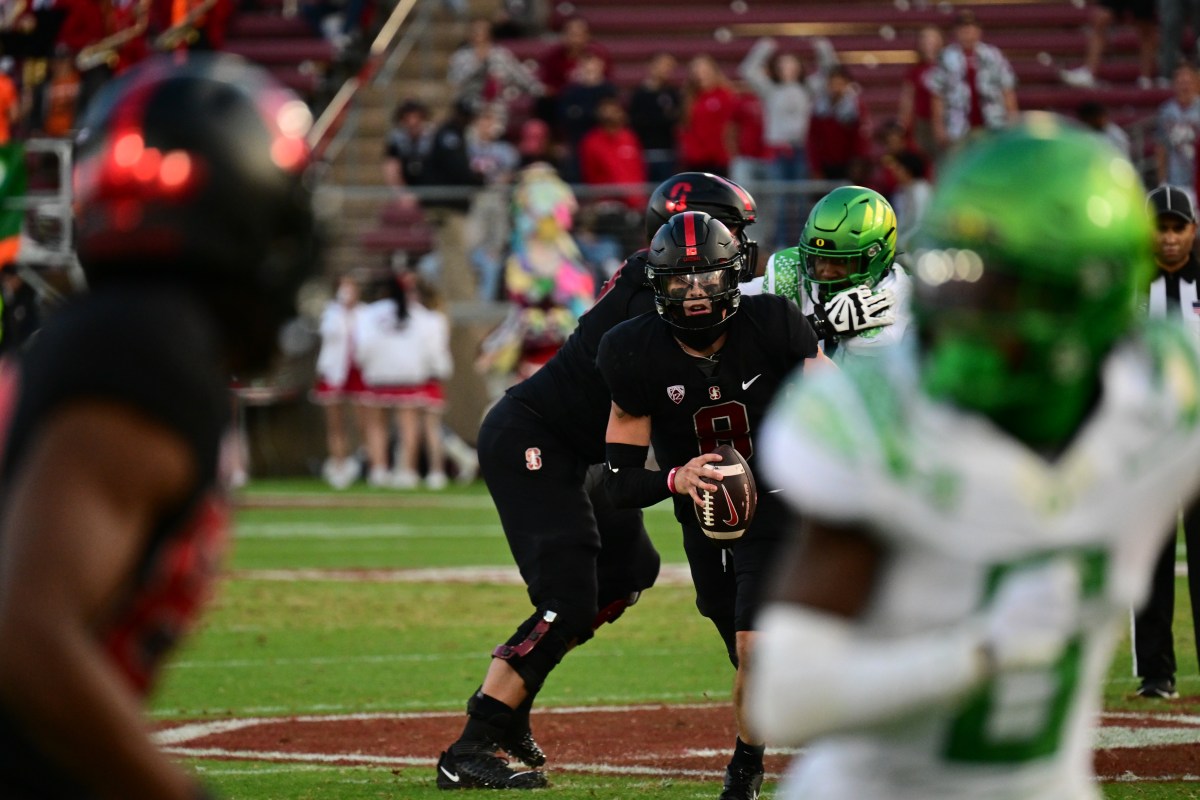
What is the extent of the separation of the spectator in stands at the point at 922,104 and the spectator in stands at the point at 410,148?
189 inches

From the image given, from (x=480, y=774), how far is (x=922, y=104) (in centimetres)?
1318

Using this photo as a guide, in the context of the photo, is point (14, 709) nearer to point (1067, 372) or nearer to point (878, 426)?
point (878, 426)

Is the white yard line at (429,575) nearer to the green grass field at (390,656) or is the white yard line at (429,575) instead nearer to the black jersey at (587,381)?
the green grass field at (390,656)

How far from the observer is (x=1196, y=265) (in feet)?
28.0

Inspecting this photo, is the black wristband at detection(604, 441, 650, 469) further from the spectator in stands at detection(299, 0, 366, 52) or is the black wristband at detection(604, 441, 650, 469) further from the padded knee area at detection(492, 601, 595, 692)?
the spectator in stands at detection(299, 0, 366, 52)

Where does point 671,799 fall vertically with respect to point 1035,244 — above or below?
below

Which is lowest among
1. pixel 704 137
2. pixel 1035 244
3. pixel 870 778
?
pixel 704 137

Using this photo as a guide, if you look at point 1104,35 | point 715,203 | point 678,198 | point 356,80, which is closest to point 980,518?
point 715,203

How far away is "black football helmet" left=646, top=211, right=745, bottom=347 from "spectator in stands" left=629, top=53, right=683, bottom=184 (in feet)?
44.2

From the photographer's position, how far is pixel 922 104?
61.5ft

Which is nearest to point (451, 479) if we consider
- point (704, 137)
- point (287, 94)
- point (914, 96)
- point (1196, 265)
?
point (704, 137)

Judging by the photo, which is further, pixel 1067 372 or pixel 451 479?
pixel 451 479

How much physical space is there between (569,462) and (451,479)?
13.8 m

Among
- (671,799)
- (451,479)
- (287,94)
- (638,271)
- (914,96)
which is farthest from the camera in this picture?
(451,479)
